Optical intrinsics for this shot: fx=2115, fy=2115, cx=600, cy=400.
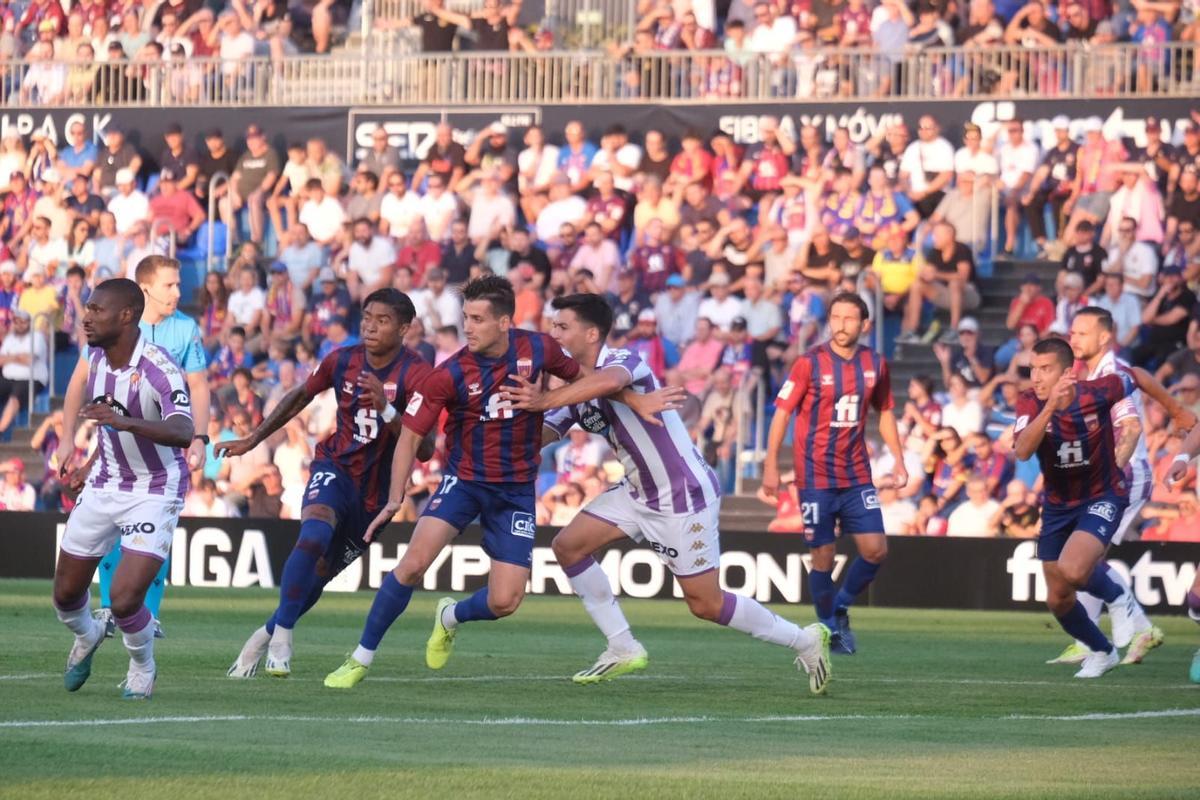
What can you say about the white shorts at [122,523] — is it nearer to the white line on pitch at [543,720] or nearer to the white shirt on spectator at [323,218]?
the white line on pitch at [543,720]

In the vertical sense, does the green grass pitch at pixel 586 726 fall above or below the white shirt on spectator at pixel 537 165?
below

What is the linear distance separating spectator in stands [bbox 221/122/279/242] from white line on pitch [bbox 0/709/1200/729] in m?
18.4

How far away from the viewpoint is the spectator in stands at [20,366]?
26.0 metres

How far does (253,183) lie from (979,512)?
11.5 m

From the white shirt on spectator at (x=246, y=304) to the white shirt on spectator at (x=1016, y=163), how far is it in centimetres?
891

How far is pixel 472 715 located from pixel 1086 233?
1423 centimetres

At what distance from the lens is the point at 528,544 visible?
11242 mm

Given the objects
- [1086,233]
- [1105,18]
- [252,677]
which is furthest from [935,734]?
[1105,18]

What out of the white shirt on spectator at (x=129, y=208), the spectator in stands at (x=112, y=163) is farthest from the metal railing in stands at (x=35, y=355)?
the spectator in stands at (x=112, y=163)

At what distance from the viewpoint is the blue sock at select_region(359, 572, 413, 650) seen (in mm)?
10938

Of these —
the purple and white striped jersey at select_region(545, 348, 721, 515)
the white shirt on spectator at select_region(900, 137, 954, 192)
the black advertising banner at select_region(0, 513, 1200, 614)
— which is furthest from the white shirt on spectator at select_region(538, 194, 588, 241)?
the purple and white striped jersey at select_region(545, 348, 721, 515)

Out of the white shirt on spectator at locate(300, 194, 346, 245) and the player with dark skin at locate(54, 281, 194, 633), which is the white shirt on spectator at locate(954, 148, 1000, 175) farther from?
the player with dark skin at locate(54, 281, 194, 633)

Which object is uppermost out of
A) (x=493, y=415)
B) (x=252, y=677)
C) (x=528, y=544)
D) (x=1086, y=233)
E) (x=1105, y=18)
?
(x=1105, y=18)

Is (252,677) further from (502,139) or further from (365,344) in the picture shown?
(502,139)
